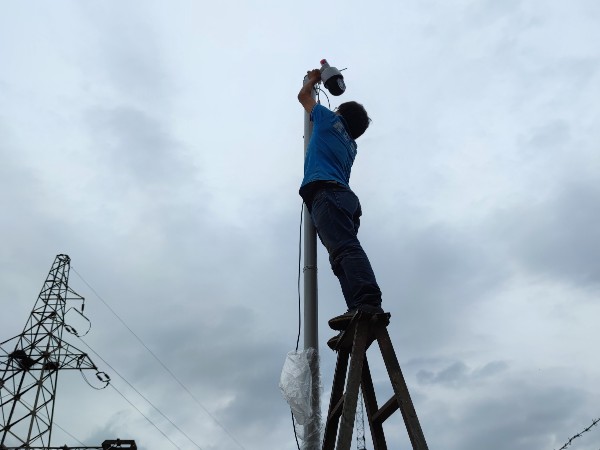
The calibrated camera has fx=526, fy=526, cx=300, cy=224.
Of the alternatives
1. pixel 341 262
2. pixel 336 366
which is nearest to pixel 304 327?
pixel 336 366

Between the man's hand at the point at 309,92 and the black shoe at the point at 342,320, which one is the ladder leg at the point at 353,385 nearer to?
the black shoe at the point at 342,320

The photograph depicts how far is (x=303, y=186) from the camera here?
15.4ft

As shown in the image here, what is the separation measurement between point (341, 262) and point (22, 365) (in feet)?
88.3

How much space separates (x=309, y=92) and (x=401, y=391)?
3164 mm

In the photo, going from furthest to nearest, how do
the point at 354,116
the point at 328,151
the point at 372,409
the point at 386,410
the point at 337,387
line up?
the point at 354,116 → the point at 328,151 → the point at 337,387 → the point at 372,409 → the point at 386,410

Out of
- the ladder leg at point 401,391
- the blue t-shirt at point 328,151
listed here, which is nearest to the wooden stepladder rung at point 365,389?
the ladder leg at point 401,391

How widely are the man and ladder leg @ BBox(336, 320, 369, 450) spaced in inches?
6.0

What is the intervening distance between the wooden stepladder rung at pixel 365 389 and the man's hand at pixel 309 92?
238cm

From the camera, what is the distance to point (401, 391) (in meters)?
3.60

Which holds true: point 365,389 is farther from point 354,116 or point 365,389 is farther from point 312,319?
point 354,116

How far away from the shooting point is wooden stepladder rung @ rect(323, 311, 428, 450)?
11.3 feet

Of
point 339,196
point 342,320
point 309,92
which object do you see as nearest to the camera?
point 342,320

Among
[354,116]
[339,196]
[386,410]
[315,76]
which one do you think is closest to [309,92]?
Answer: [315,76]

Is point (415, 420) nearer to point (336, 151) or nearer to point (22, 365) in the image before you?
point (336, 151)
